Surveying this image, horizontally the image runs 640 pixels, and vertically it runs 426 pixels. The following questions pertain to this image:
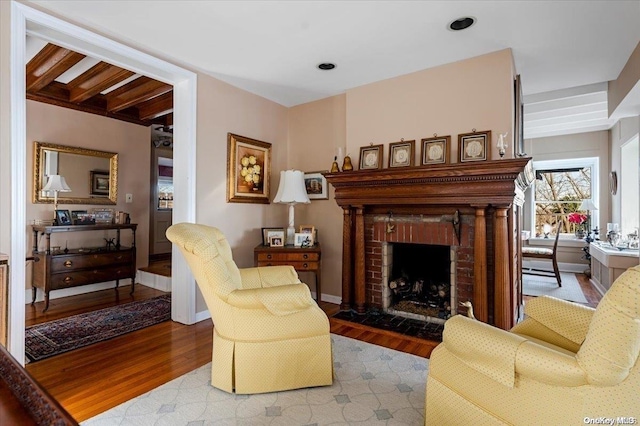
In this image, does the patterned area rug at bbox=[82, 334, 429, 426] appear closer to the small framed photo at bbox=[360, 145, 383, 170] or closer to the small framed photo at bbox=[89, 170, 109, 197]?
the small framed photo at bbox=[360, 145, 383, 170]

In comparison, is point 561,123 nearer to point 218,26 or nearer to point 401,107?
point 401,107

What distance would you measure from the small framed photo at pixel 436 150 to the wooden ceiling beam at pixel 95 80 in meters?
3.11

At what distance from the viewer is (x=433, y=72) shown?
3.21m

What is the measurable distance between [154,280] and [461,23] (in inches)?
186

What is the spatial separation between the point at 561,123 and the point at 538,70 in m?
2.76

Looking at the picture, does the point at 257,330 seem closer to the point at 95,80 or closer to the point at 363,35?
the point at 363,35

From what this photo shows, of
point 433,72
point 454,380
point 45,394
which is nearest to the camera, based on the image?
point 45,394

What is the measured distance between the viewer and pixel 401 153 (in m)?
3.33

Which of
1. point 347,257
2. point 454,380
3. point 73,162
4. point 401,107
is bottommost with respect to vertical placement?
point 454,380

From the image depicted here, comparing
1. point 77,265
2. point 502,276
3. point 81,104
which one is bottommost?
point 77,265

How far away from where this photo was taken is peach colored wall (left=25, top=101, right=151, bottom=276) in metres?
3.96

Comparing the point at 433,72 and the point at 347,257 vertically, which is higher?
the point at 433,72

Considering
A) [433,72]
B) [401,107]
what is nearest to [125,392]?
[401,107]

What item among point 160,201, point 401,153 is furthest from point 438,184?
point 160,201
